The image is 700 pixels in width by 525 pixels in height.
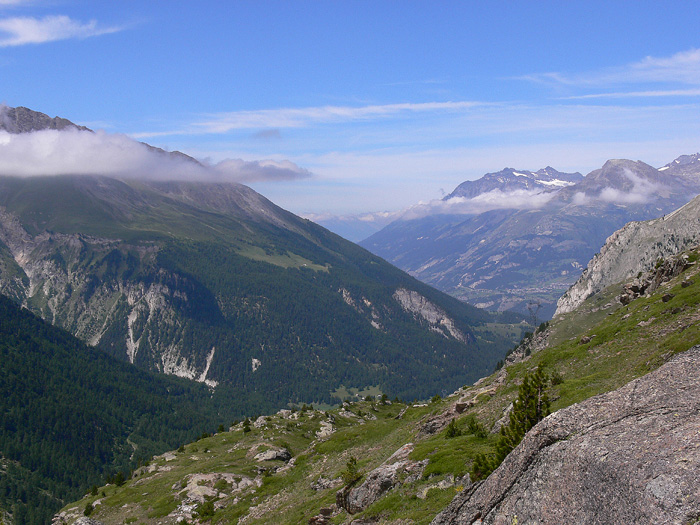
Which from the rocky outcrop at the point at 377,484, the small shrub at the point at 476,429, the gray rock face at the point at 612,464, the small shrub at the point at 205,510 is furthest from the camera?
the small shrub at the point at 205,510

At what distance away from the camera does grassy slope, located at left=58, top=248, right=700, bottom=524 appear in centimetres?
4247

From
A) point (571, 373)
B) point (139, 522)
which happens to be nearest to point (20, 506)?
point (139, 522)

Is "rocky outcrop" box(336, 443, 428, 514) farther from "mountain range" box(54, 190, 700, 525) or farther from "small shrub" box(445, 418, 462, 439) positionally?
"small shrub" box(445, 418, 462, 439)

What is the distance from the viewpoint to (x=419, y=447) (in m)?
50.9

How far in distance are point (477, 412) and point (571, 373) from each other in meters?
13.4

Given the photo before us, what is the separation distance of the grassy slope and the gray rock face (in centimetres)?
1446

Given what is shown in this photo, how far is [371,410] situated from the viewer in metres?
152

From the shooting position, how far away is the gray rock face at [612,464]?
49.0 ft

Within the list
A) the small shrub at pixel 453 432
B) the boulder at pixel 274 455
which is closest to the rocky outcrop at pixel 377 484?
the small shrub at pixel 453 432

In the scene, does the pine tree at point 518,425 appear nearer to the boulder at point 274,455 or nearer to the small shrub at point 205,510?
the small shrub at point 205,510

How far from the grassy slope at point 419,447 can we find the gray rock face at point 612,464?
14.5 metres

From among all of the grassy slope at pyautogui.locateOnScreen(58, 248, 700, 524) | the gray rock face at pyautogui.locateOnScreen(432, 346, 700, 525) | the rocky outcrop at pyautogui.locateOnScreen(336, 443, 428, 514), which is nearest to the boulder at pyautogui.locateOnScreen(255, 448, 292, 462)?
the grassy slope at pyautogui.locateOnScreen(58, 248, 700, 524)

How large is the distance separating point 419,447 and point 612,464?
36.6m

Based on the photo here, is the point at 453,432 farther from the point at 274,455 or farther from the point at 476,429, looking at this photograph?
the point at 274,455
